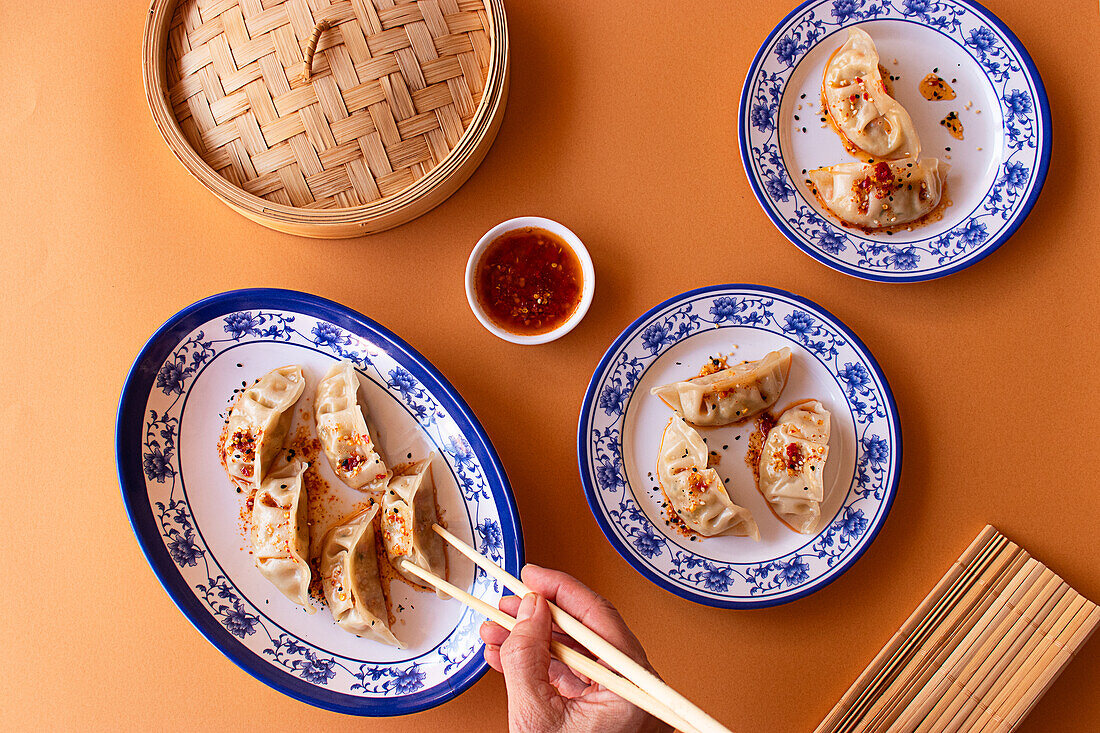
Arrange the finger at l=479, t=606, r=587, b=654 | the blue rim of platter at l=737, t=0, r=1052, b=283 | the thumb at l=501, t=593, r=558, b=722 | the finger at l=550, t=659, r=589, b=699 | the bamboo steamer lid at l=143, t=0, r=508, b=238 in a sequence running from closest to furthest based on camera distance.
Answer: the thumb at l=501, t=593, r=558, b=722 < the finger at l=550, t=659, r=589, b=699 < the finger at l=479, t=606, r=587, b=654 < the bamboo steamer lid at l=143, t=0, r=508, b=238 < the blue rim of platter at l=737, t=0, r=1052, b=283

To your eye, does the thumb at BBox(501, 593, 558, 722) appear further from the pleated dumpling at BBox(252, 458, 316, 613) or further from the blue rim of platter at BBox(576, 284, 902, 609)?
the pleated dumpling at BBox(252, 458, 316, 613)

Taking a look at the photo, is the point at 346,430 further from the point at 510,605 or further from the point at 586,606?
the point at 586,606

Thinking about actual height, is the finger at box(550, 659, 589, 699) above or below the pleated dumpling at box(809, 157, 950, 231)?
below

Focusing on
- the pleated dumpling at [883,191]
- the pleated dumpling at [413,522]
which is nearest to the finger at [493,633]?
the pleated dumpling at [413,522]

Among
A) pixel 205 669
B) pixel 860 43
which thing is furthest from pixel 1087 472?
pixel 205 669

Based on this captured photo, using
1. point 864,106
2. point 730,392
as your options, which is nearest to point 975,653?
point 730,392

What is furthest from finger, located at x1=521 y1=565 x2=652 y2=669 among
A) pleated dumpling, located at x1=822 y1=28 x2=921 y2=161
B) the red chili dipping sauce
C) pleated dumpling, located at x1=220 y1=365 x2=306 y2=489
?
pleated dumpling, located at x1=822 y1=28 x2=921 y2=161

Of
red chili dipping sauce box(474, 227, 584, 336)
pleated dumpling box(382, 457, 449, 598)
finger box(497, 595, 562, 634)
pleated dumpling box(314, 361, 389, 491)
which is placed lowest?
finger box(497, 595, 562, 634)
